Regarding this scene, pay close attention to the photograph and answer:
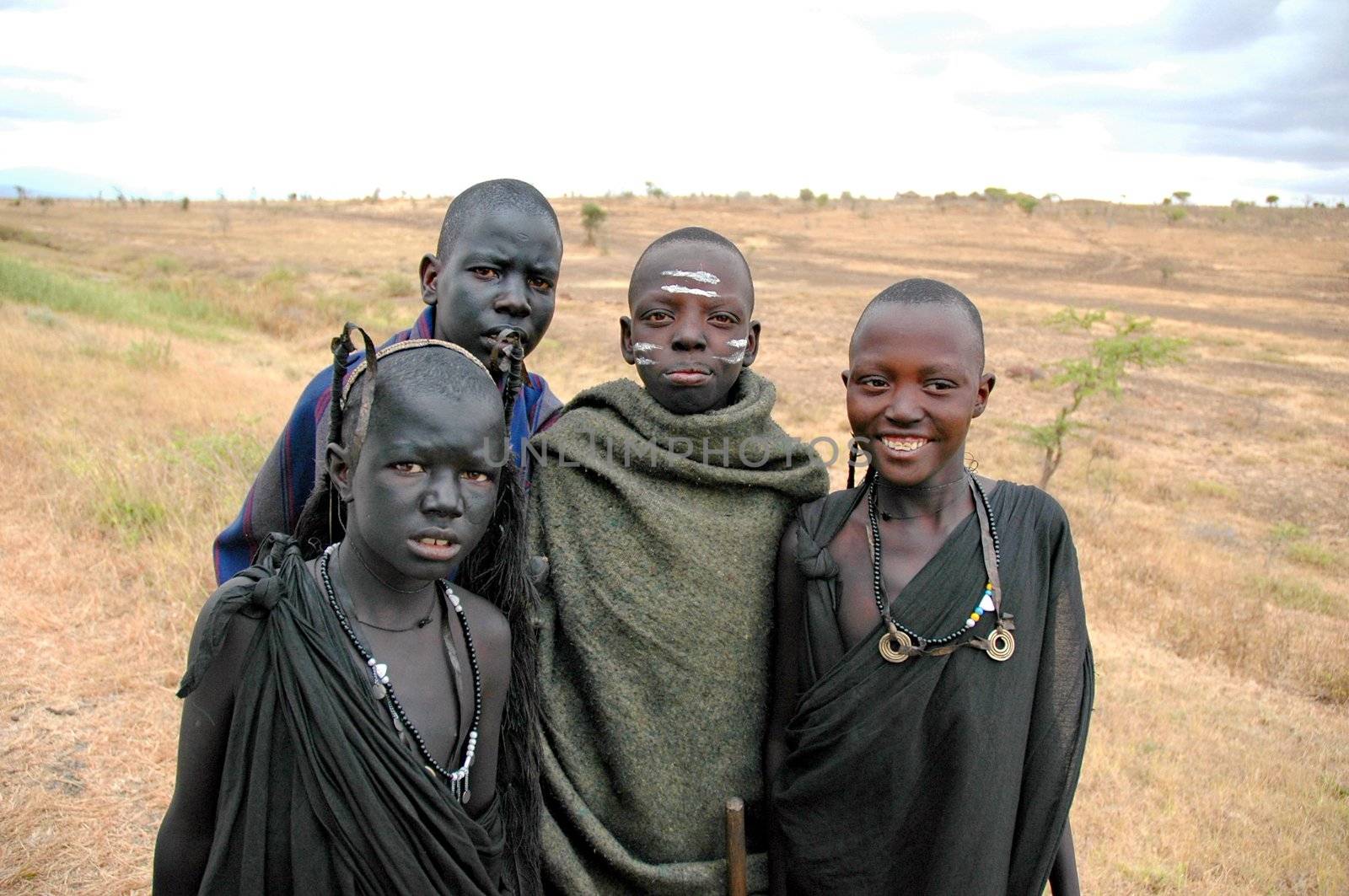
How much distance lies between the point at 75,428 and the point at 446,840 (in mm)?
→ 6265

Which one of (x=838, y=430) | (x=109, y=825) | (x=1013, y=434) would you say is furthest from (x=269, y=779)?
(x=1013, y=434)

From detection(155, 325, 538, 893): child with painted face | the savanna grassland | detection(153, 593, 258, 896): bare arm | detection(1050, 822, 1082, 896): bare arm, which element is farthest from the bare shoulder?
the savanna grassland

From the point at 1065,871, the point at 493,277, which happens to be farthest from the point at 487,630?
the point at 1065,871

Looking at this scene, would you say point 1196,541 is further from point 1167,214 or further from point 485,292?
point 1167,214

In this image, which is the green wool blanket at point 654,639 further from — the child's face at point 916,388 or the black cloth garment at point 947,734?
the child's face at point 916,388

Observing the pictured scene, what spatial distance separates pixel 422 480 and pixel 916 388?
95 centimetres

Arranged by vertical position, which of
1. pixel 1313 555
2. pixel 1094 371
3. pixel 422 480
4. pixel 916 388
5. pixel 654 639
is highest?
pixel 916 388

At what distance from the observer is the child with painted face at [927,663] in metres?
1.82

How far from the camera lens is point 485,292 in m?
2.22

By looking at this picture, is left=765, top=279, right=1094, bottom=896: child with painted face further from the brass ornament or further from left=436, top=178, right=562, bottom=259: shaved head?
left=436, top=178, right=562, bottom=259: shaved head

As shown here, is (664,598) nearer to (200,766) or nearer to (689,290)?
(689,290)

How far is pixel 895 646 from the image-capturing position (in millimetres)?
1832

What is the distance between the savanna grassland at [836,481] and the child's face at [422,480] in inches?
83.6

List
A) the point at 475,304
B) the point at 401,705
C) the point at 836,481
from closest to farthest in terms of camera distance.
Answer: the point at 401,705 → the point at 475,304 → the point at 836,481
